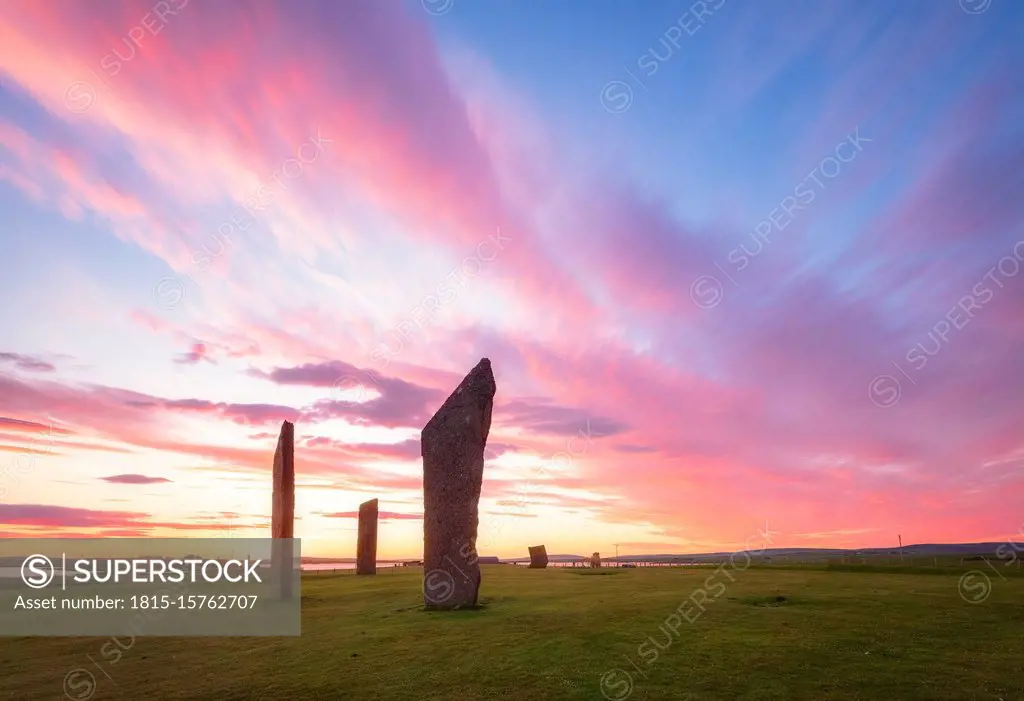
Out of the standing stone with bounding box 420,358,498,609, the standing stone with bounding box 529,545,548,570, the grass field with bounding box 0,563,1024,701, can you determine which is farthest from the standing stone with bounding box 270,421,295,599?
the standing stone with bounding box 529,545,548,570

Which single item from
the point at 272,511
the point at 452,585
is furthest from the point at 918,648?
the point at 272,511

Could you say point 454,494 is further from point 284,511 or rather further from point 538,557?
point 538,557

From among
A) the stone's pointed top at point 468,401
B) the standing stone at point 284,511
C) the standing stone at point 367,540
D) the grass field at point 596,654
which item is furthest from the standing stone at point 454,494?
the standing stone at point 367,540

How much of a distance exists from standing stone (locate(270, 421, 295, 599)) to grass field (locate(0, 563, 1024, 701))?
3421mm

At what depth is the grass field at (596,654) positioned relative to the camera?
11375mm

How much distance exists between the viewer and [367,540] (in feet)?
126

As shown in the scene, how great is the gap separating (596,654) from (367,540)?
2759cm

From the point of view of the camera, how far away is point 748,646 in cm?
1350

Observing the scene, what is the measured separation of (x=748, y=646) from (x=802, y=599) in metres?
7.12

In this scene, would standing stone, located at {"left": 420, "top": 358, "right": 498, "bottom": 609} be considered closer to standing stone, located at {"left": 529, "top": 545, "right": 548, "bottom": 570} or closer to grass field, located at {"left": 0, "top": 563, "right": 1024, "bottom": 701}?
grass field, located at {"left": 0, "top": 563, "right": 1024, "bottom": 701}

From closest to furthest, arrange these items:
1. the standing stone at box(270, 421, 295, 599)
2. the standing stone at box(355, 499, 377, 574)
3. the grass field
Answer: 1. the grass field
2. the standing stone at box(270, 421, 295, 599)
3. the standing stone at box(355, 499, 377, 574)

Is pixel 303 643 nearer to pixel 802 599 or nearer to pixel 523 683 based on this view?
pixel 523 683

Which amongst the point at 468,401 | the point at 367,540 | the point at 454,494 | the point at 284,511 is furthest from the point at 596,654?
the point at 367,540

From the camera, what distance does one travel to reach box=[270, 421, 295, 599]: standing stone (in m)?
23.7
